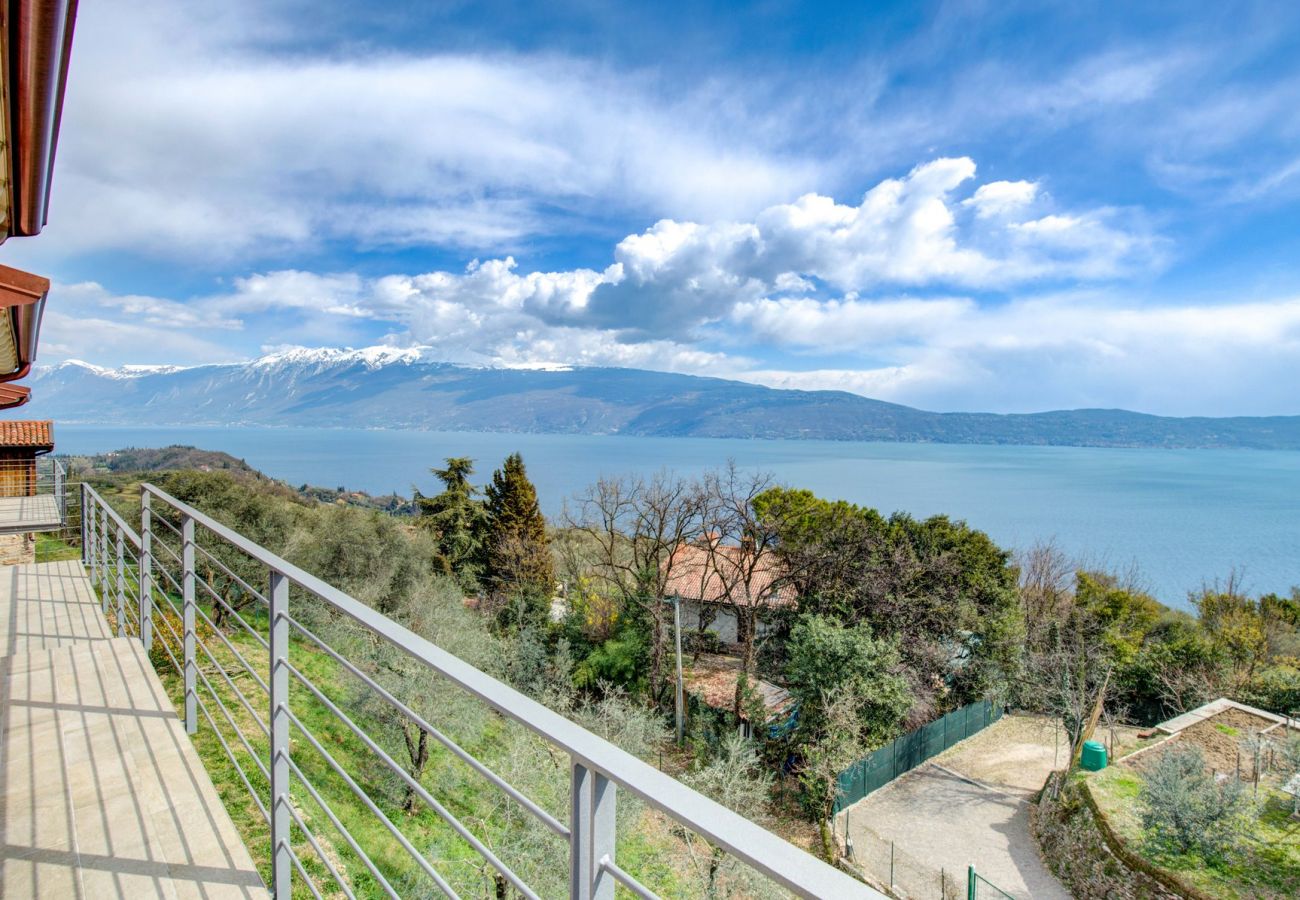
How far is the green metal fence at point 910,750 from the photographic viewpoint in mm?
11945

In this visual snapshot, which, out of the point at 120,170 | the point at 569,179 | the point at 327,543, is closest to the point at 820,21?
the point at 569,179

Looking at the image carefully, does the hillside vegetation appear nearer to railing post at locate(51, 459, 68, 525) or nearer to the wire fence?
the wire fence

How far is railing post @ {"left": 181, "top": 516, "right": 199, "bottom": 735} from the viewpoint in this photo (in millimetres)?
2523

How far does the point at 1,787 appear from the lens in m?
2.12

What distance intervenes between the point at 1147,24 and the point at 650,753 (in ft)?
51.1

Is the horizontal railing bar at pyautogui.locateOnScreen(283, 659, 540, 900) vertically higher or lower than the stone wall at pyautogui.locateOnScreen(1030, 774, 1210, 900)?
higher

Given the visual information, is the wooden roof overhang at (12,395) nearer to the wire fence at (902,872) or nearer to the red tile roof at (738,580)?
the wire fence at (902,872)

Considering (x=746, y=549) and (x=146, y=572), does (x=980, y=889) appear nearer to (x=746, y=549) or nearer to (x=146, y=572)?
(x=746, y=549)

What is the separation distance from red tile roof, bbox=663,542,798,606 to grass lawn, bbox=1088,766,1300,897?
317 inches

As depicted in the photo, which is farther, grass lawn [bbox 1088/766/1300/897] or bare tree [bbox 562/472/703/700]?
bare tree [bbox 562/472/703/700]

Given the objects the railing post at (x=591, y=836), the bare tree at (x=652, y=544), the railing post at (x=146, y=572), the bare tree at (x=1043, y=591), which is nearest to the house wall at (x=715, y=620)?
the bare tree at (x=652, y=544)

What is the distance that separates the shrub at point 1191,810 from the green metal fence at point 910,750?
13.9ft

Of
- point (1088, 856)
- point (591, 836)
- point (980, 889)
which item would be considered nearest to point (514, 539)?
point (980, 889)

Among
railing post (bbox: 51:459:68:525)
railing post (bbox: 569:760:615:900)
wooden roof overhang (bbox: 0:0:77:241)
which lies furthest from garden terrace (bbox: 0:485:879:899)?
railing post (bbox: 51:459:68:525)
